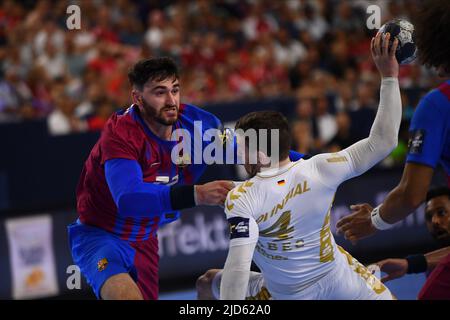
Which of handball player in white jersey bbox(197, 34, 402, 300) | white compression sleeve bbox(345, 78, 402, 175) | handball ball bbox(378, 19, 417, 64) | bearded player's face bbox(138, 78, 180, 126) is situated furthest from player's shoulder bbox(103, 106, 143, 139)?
handball ball bbox(378, 19, 417, 64)

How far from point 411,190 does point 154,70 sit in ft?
6.06

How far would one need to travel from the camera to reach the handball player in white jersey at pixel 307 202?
4.39 metres

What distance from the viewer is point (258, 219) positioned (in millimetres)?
4387

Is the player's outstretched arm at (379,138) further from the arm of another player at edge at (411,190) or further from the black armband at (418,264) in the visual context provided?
the black armband at (418,264)

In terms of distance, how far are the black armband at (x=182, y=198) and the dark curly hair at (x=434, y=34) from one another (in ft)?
4.82

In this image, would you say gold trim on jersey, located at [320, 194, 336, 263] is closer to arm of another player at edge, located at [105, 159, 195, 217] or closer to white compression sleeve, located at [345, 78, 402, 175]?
white compression sleeve, located at [345, 78, 402, 175]

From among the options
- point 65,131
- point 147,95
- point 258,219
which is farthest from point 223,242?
point 258,219

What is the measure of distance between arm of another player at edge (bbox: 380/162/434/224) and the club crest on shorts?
1.81 m

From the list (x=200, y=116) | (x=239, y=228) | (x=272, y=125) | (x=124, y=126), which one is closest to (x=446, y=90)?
(x=272, y=125)

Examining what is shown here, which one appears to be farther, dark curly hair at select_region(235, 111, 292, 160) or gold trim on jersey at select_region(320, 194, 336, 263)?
gold trim on jersey at select_region(320, 194, 336, 263)

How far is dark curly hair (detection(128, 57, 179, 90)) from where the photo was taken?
529 centimetres

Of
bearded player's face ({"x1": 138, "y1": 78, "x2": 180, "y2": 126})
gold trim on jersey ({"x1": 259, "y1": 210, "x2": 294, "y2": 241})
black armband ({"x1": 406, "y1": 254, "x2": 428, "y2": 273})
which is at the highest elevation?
bearded player's face ({"x1": 138, "y1": 78, "x2": 180, "y2": 126})

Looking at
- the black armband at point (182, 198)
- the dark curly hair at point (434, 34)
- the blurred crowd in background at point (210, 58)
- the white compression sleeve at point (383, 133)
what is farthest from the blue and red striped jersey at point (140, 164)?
the blurred crowd in background at point (210, 58)
